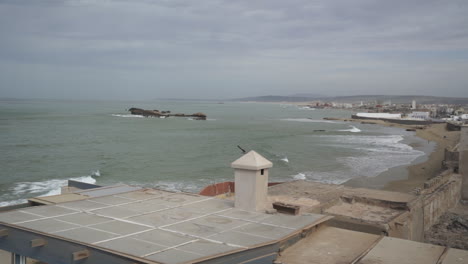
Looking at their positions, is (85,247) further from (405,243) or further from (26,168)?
(26,168)

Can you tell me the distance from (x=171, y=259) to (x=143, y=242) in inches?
34.6

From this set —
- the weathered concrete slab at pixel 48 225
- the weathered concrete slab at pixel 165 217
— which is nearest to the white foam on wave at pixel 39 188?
the weathered concrete slab at pixel 48 225

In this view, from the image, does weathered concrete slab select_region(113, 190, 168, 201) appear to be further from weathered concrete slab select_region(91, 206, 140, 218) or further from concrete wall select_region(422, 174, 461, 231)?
concrete wall select_region(422, 174, 461, 231)

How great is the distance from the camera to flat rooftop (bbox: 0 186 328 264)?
20.2 feet

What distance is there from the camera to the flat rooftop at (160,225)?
617 centimetres

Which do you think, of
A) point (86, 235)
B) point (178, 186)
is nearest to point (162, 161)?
point (178, 186)

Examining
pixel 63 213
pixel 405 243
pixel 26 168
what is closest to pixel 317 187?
pixel 405 243

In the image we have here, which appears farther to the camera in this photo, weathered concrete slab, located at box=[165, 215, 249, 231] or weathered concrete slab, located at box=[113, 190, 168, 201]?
weathered concrete slab, located at box=[113, 190, 168, 201]

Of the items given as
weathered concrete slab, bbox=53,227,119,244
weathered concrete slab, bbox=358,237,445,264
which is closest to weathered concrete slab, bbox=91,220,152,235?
weathered concrete slab, bbox=53,227,119,244

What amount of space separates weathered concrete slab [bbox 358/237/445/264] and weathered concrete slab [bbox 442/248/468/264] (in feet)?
0.41

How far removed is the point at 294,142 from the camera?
5550 centimetres

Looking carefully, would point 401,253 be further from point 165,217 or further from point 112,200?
point 112,200

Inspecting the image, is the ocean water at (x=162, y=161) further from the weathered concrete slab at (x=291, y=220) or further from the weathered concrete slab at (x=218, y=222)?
the weathered concrete slab at (x=218, y=222)

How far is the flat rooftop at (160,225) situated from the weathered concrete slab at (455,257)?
220 cm
